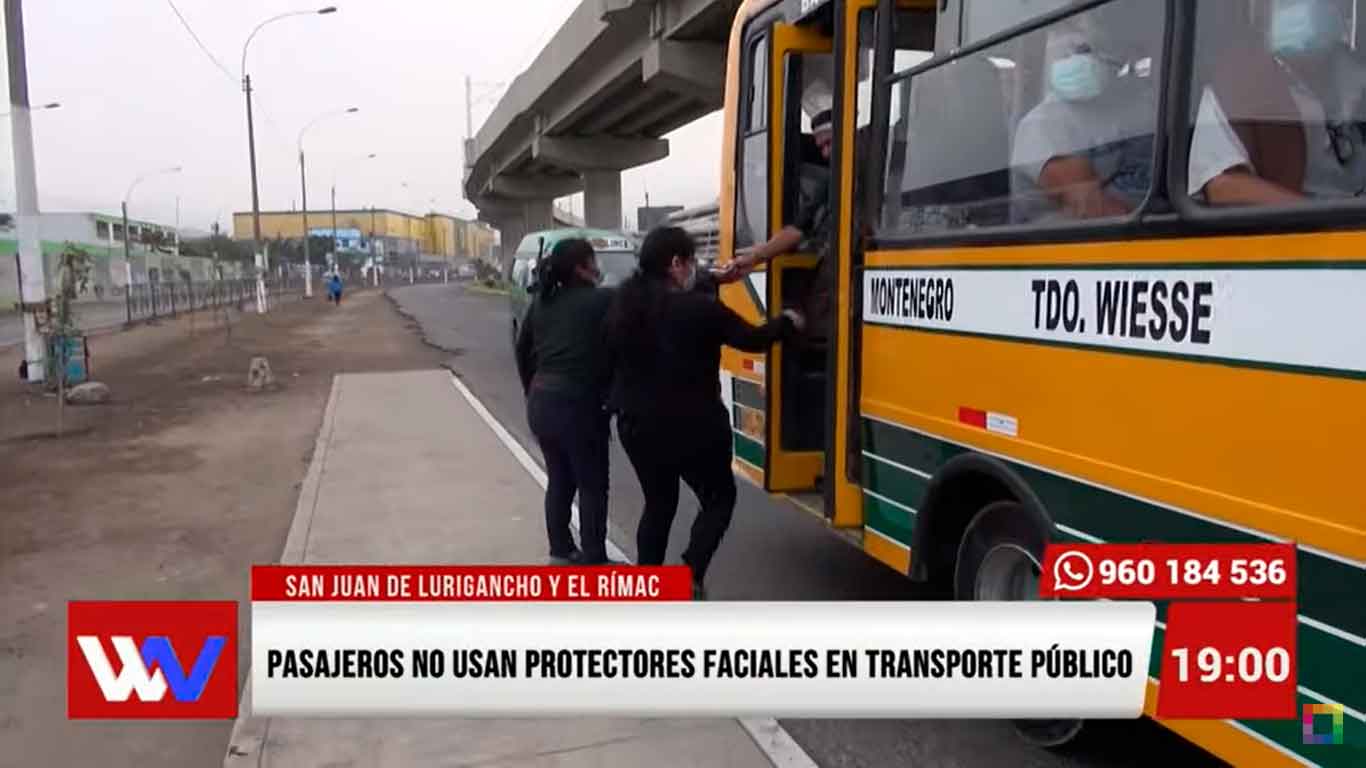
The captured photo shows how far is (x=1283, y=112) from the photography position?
291cm

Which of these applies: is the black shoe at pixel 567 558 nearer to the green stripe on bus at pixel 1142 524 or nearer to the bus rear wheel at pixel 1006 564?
the green stripe on bus at pixel 1142 524

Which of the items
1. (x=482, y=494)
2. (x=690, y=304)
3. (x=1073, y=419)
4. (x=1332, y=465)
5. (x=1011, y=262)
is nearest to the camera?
(x=1332, y=465)

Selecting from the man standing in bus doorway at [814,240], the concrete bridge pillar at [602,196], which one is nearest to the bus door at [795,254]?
the man standing in bus doorway at [814,240]

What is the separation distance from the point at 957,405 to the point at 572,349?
89.0 inches

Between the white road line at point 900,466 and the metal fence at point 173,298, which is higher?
the white road line at point 900,466

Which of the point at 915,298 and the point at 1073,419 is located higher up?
the point at 915,298

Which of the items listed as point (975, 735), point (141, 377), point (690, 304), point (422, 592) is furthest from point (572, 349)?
point (141, 377)

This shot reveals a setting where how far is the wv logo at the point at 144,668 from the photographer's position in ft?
10.2

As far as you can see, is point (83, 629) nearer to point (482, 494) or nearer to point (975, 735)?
point (975, 735)

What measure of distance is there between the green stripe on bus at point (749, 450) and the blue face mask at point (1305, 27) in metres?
3.42

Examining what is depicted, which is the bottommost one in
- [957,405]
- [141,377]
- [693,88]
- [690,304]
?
[141,377]

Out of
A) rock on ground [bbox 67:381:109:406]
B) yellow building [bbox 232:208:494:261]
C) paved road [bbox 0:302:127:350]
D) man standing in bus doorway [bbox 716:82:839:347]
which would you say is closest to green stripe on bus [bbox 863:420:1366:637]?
man standing in bus doorway [bbox 716:82:839:347]

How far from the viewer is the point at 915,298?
14.2 ft

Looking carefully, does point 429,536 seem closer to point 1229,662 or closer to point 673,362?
point 673,362
